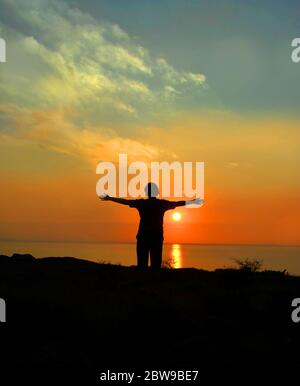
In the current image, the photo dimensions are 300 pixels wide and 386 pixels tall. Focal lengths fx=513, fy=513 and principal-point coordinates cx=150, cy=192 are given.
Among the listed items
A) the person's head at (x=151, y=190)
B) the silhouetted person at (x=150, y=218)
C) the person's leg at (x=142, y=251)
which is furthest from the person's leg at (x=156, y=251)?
the person's head at (x=151, y=190)

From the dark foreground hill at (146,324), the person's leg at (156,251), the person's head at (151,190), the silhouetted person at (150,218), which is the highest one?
the person's head at (151,190)

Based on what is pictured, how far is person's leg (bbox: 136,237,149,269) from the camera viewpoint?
1443cm

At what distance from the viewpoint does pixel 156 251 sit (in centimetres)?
1458

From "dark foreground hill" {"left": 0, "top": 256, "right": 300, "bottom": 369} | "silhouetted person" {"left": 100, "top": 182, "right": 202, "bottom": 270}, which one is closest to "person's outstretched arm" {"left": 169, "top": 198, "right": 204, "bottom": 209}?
"silhouetted person" {"left": 100, "top": 182, "right": 202, "bottom": 270}

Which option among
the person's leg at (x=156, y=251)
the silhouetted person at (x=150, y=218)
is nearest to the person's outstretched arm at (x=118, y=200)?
the silhouetted person at (x=150, y=218)

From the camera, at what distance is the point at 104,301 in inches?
403

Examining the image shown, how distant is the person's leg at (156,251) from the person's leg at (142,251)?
0.14 meters

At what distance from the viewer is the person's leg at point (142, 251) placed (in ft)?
47.3

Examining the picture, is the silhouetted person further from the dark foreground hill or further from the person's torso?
the dark foreground hill

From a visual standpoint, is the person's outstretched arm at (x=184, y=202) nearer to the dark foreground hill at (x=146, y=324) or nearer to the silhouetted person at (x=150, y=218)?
the silhouetted person at (x=150, y=218)

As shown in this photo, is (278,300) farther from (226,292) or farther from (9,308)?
(9,308)

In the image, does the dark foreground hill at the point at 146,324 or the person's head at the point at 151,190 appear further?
the person's head at the point at 151,190

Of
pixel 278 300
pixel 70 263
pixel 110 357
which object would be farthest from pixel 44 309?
pixel 70 263

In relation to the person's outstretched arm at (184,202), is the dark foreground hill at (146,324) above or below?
below
